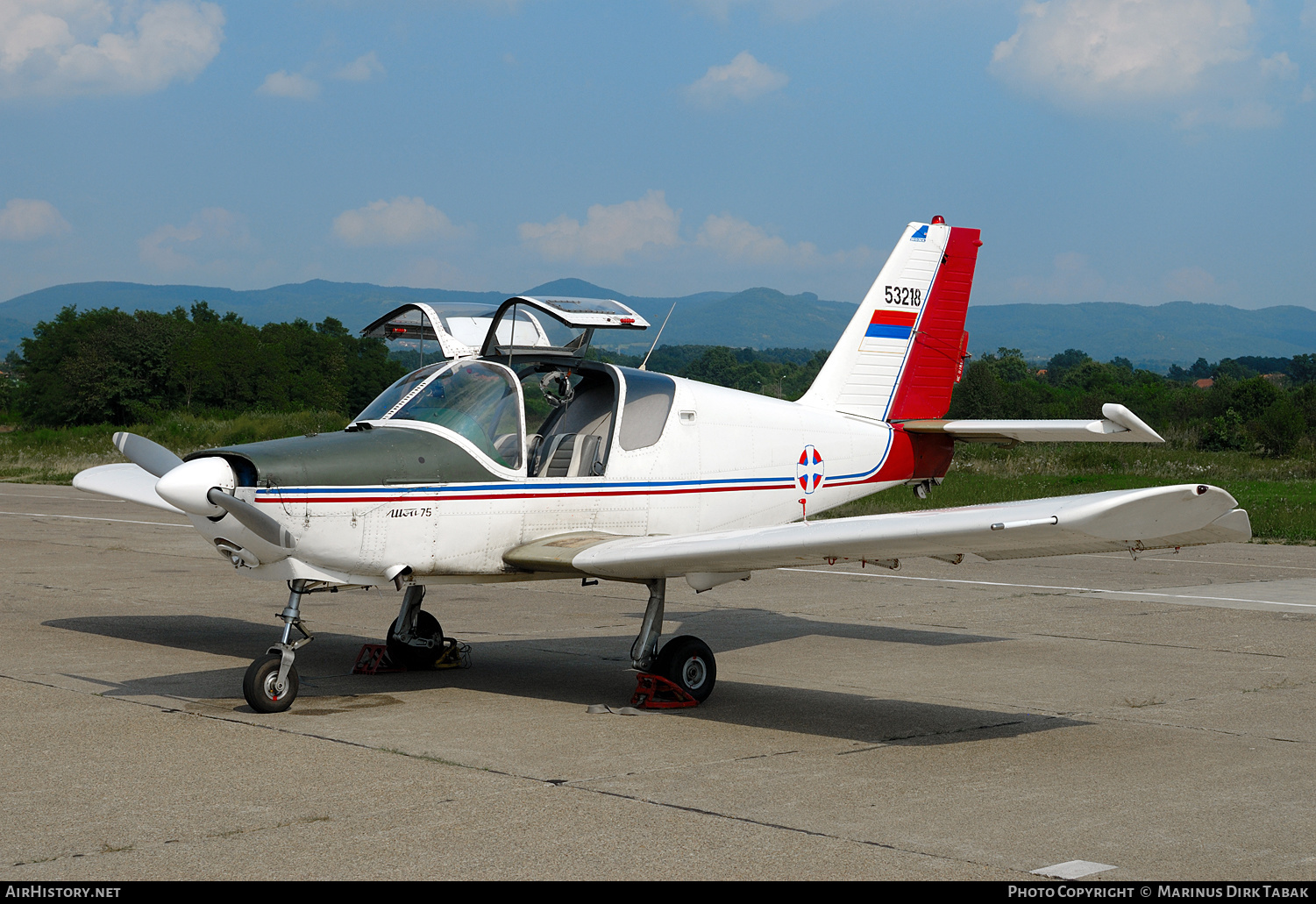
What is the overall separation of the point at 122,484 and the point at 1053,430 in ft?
24.6

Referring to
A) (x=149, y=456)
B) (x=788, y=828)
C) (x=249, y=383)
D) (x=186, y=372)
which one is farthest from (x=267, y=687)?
(x=186, y=372)

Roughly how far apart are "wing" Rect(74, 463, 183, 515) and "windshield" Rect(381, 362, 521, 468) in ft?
9.65

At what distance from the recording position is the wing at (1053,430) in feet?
26.3

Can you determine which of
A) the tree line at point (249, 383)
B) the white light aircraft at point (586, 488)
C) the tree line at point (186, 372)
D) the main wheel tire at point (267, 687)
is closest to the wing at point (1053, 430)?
the white light aircraft at point (586, 488)

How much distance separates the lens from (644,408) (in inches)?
336

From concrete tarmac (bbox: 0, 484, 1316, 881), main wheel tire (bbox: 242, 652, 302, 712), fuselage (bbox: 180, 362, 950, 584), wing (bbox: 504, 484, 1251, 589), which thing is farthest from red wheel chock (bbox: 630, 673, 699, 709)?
main wheel tire (bbox: 242, 652, 302, 712)

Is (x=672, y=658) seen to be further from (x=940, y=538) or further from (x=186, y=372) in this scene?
(x=186, y=372)

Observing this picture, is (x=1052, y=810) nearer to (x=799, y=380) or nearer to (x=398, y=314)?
(x=398, y=314)

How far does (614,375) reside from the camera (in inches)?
337

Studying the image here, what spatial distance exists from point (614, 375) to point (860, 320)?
285 centimetres

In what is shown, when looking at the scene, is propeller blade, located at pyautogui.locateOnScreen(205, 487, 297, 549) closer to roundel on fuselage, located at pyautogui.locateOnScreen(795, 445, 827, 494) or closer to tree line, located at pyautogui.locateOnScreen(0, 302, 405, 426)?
roundel on fuselage, located at pyautogui.locateOnScreen(795, 445, 827, 494)

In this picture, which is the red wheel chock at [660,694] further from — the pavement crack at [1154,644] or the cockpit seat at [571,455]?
the pavement crack at [1154,644]

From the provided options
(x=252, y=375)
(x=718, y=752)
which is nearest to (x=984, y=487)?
(x=718, y=752)

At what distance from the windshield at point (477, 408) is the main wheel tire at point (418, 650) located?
1654 millimetres
